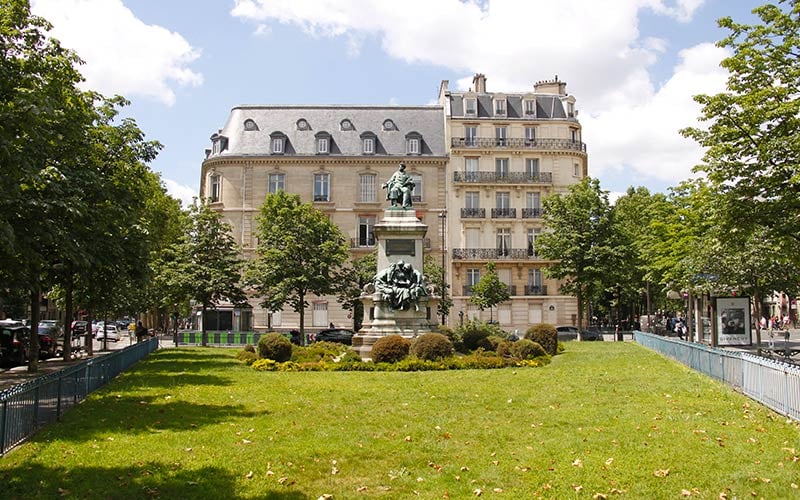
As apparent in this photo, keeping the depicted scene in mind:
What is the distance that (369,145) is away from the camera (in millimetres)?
60219

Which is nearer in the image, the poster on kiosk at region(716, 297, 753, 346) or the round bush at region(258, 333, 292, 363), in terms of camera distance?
the round bush at region(258, 333, 292, 363)

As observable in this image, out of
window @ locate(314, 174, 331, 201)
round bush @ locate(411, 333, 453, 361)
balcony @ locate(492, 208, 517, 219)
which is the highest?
window @ locate(314, 174, 331, 201)

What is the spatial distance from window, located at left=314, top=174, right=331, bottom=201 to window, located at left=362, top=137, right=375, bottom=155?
3.82 m

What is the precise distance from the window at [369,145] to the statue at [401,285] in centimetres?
3299

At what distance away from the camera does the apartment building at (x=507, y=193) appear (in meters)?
57.9

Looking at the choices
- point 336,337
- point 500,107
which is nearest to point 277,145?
point 500,107

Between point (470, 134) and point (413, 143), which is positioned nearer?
point (470, 134)

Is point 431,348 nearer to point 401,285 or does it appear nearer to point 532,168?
point 401,285

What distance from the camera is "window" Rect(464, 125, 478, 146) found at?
59.3 meters

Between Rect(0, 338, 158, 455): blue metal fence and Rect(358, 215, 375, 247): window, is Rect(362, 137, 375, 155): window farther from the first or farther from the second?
Rect(0, 338, 158, 455): blue metal fence

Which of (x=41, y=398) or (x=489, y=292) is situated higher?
(x=489, y=292)

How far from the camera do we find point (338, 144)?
6069 cm

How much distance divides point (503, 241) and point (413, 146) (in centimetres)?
1075

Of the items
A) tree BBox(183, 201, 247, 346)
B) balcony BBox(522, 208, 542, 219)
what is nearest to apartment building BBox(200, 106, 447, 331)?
balcony BBox(522, 208, 542, 219)
